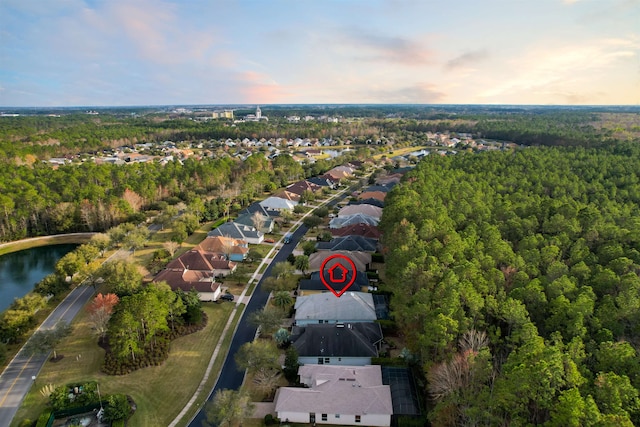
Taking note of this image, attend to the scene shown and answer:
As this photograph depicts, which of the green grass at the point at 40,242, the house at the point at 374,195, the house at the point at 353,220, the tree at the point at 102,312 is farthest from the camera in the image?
the house at the point at 374,195

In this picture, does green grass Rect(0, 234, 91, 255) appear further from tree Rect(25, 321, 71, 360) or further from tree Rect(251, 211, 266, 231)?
tree Rect(25, 321, 71, 360)

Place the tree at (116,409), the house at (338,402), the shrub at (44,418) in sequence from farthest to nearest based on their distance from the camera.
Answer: the house at (338,402) → the tree at (116,409) → the shrub at (44,418)

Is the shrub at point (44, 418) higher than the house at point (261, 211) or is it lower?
lower

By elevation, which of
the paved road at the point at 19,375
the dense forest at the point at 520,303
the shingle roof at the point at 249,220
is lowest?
the paved road at the point at 19,375

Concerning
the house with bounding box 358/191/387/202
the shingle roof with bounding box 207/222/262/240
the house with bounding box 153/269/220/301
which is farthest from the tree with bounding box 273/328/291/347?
the house with bounding box 358/191/387/202

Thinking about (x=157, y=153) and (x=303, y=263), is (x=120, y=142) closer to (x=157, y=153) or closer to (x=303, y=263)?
(x=157, y=153)

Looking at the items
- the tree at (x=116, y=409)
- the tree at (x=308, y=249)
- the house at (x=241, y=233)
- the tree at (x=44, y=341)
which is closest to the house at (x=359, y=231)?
the tree at (x=308, y=249)

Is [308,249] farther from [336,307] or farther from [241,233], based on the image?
[336,307]

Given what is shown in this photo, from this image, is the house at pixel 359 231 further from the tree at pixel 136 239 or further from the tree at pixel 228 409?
the tree at pixel 228 409

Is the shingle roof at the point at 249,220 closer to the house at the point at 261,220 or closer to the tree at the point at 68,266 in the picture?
the house at the point at 261,220

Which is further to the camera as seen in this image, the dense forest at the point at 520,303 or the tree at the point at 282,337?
the tree at the point at 282,337
